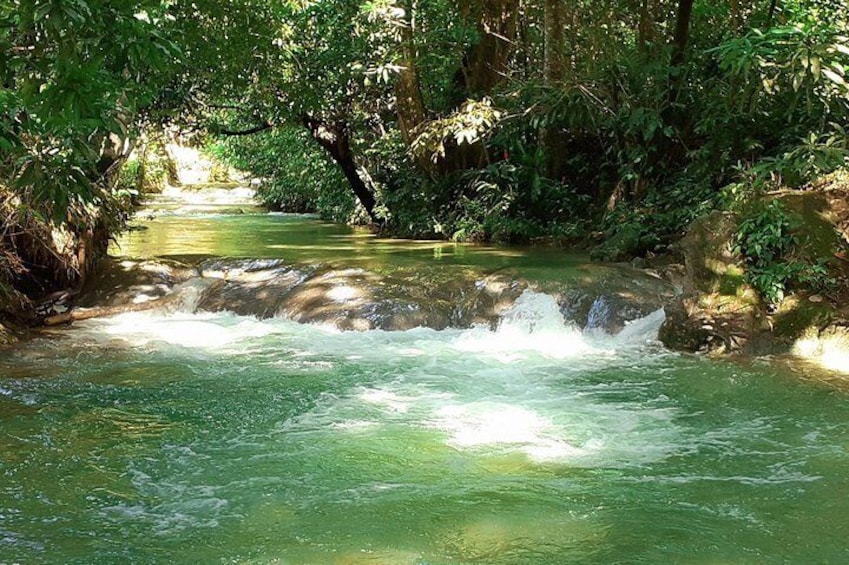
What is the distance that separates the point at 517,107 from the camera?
13.2 metres

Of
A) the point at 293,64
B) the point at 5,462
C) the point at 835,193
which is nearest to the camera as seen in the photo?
the point at 5,462

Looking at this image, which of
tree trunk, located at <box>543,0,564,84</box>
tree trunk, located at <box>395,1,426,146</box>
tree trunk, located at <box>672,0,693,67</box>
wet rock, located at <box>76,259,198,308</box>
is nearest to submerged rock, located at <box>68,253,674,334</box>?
wet rock, located at <box>76,259,198,308</box>

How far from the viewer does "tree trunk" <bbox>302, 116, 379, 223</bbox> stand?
647 inches

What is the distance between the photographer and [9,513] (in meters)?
4.00

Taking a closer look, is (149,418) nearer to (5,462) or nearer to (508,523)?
(5,462)

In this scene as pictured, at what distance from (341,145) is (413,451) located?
1267 cm

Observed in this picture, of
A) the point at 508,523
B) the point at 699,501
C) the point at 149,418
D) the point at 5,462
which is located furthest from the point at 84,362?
the point at 699,501

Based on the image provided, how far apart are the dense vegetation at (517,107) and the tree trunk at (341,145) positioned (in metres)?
0.04

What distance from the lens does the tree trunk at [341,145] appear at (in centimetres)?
1642

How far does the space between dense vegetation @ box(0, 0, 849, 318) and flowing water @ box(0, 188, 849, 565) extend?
239cm

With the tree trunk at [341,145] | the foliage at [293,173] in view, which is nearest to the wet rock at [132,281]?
the tree trunk at [341,145]

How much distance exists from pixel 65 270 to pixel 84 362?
10.0ft

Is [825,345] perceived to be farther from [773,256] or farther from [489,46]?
Answer: [489,46]

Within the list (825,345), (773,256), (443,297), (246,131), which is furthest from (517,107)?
(825,345)
